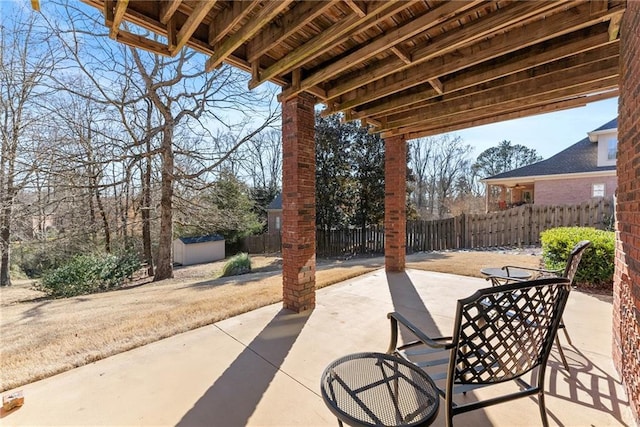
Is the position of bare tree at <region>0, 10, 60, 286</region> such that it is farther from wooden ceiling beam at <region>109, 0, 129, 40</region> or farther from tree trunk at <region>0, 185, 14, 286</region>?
wooden ceiling beam at <region>109, 0, 129, 40</region>

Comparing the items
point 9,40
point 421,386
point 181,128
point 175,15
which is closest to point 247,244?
point 181,128

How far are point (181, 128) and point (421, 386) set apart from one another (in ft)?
32.1

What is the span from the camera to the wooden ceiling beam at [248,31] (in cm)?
214

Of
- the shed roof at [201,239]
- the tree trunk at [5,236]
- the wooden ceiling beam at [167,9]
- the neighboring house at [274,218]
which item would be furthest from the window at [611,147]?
the tree trunk at [5,236]

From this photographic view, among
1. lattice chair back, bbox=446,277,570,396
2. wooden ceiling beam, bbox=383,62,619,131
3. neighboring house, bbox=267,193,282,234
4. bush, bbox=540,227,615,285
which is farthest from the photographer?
neighboring house, bbox=267,193,282,234

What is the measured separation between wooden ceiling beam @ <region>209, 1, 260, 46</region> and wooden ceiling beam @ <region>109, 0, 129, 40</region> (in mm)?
724

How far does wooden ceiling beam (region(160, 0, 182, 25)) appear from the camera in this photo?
7.32 feet

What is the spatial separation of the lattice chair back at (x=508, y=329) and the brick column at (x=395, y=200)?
4.26 m

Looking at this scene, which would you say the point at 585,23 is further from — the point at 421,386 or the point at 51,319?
the point at 51,319

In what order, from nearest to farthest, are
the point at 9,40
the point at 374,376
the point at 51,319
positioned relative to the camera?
the point at 374,376 → the point at 51,319 → the point at 9,40

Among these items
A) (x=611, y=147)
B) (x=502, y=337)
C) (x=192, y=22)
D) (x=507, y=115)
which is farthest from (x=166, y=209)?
(x=611, y=147)

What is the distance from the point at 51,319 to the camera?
3955mm

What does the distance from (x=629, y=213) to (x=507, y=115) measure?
10.5 ft

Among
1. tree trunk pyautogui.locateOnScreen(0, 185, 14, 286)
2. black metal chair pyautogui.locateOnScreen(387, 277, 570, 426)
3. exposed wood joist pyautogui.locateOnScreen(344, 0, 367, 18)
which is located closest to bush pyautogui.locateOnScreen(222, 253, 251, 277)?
tree trunk pyautogui.locateOnScreen(0, 185, 14, 286)
